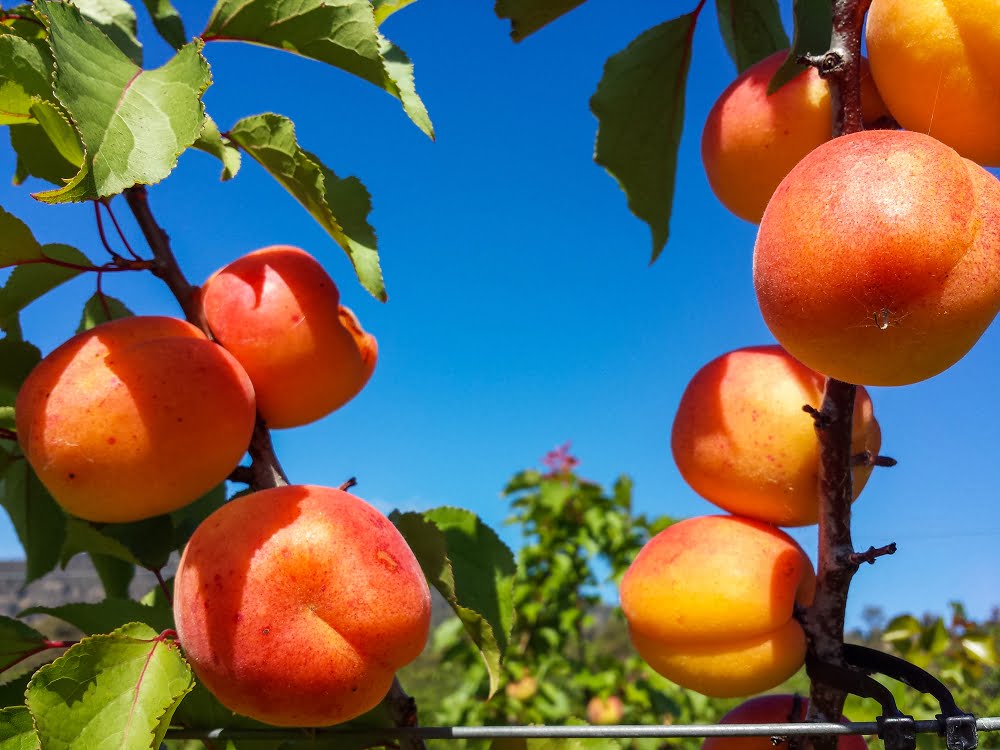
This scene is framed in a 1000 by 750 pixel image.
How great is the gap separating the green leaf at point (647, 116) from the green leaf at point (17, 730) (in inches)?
29.9

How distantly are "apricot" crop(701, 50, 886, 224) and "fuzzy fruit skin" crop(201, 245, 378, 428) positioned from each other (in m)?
0.41

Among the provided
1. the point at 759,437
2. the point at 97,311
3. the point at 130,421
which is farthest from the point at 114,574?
the point at 759,437

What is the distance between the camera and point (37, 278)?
0.89 m

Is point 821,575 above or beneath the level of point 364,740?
above

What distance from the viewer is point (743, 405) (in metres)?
0.80

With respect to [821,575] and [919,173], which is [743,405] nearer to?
[821,575]

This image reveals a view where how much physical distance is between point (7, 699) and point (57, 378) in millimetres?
295

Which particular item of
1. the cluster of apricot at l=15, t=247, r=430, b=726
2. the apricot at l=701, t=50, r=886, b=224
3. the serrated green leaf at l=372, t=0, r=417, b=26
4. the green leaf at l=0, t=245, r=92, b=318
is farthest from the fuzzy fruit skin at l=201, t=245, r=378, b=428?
the apricot at l=701, t=50, r=886, b=224

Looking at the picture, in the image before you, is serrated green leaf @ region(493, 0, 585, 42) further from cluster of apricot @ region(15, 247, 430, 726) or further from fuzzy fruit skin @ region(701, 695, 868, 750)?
fuzzy fruit skin @ region(701, 695, 868, 750)

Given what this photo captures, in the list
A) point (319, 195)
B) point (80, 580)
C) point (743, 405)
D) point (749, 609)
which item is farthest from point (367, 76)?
point (80, 580)

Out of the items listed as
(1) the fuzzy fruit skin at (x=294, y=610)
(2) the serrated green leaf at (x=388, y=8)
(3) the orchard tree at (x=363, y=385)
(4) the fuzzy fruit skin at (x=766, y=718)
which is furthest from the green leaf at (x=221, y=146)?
(4) the fuzzy fruit skin at (x=766, y=718)

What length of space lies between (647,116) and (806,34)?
0.28 metres

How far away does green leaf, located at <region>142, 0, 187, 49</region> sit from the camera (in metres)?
1.03

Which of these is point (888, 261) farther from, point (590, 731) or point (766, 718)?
point (766, 718)
